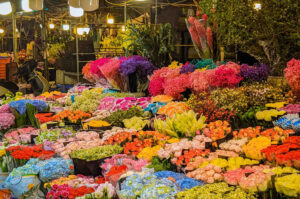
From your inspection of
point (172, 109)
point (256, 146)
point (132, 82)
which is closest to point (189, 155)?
point (256, 146)

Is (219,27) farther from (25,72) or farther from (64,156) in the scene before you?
(25,72)

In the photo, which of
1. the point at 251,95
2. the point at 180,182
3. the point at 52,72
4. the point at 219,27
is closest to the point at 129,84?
the point at 219,27

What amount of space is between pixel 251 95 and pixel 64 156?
197 cm

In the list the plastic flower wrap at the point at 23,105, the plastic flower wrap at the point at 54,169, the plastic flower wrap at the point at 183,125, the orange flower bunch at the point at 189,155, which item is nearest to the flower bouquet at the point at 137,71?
the plastic flower wrap at the point at 23,105

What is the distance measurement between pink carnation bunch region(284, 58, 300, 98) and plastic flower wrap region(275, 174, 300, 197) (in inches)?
65.6

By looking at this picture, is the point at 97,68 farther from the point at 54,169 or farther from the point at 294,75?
the point at 294,75

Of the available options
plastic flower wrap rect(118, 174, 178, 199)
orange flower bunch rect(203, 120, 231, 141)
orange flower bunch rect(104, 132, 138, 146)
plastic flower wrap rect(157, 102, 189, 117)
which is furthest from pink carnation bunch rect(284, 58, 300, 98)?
plastic flower wrap rect(118, 174, 178, 199)

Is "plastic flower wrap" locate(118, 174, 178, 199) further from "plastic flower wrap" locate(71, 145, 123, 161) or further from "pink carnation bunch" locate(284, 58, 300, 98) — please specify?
"pink carnation bunch" locate(284, 58, 300, 98)

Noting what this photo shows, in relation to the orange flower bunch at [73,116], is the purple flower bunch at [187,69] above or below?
above

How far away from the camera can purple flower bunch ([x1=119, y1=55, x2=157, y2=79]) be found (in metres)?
5.28

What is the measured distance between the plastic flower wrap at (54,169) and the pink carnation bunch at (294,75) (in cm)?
224

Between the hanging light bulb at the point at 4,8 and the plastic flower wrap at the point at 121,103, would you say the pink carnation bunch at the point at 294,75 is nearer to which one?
the plastic flower wrap at the point at 121,103

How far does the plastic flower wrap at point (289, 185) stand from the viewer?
5.97ft

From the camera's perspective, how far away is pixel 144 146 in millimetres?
3104
